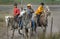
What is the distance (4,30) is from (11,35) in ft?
6.56

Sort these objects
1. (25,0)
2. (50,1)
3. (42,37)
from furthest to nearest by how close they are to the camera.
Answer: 1. (50,1)
2. (25,0)
3. (42,37)

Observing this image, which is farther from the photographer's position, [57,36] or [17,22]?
[17,22]

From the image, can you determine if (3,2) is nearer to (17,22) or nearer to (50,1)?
(50,1)

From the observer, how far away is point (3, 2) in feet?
122

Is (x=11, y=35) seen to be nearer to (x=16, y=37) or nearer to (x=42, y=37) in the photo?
(x=16, y=37)

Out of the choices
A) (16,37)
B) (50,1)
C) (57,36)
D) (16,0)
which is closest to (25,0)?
(16,0)

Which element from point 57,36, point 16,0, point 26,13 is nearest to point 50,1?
point 16,0

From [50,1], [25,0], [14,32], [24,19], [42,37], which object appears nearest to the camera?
[42,37]

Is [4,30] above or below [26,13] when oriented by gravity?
below

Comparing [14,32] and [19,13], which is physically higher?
[19,13]

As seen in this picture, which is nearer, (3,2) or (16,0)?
(16,0)

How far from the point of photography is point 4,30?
20.7 m

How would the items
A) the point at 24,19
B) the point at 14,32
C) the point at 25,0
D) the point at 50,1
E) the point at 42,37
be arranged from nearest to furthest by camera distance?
the point at 42,37
the point at 24,19
the point at 14,32
the point at 25,0
the point at 50,1

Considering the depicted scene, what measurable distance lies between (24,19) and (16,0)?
1606cm
